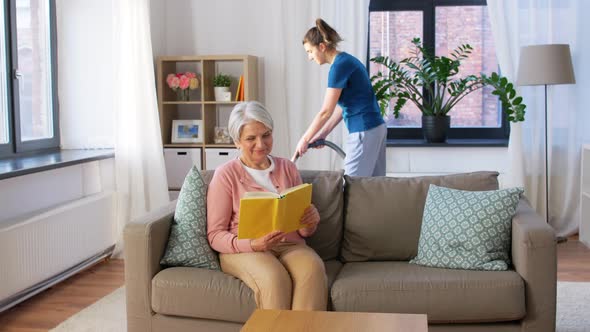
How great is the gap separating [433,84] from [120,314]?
126 inches

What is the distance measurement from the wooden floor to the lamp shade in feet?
3.81

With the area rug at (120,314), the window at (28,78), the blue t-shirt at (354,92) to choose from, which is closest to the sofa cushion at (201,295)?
the area rug at (120,314)

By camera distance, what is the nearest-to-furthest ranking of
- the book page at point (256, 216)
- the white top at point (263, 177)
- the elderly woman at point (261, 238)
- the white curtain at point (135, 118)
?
the book page at point (256, 216), the elderly woman at point (261, 238), the white top at point (263, 177), the white curtain at point (135, 118)

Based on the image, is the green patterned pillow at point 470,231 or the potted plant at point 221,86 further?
the potted plant at point 221,86

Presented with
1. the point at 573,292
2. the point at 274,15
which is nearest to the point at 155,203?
the point at 274,15

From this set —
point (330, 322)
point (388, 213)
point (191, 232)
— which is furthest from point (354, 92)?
point (330, 322)

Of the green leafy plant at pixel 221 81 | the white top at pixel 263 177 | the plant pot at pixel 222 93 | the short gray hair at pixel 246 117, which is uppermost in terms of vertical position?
the green leafy plant at pixel 221 81

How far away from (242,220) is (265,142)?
0.48 metres

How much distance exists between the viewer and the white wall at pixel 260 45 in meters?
5.91

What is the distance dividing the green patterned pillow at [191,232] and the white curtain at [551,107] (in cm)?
313

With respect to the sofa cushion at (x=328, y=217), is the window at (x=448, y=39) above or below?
above

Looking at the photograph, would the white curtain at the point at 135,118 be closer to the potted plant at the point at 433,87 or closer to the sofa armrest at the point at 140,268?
the potted plant at the point at 433,87

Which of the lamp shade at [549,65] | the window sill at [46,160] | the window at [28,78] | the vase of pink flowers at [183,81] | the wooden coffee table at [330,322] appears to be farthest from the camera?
the vase of pink flowers at [183,81]

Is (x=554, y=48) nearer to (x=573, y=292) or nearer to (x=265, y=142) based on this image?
(x=573, y=292)
